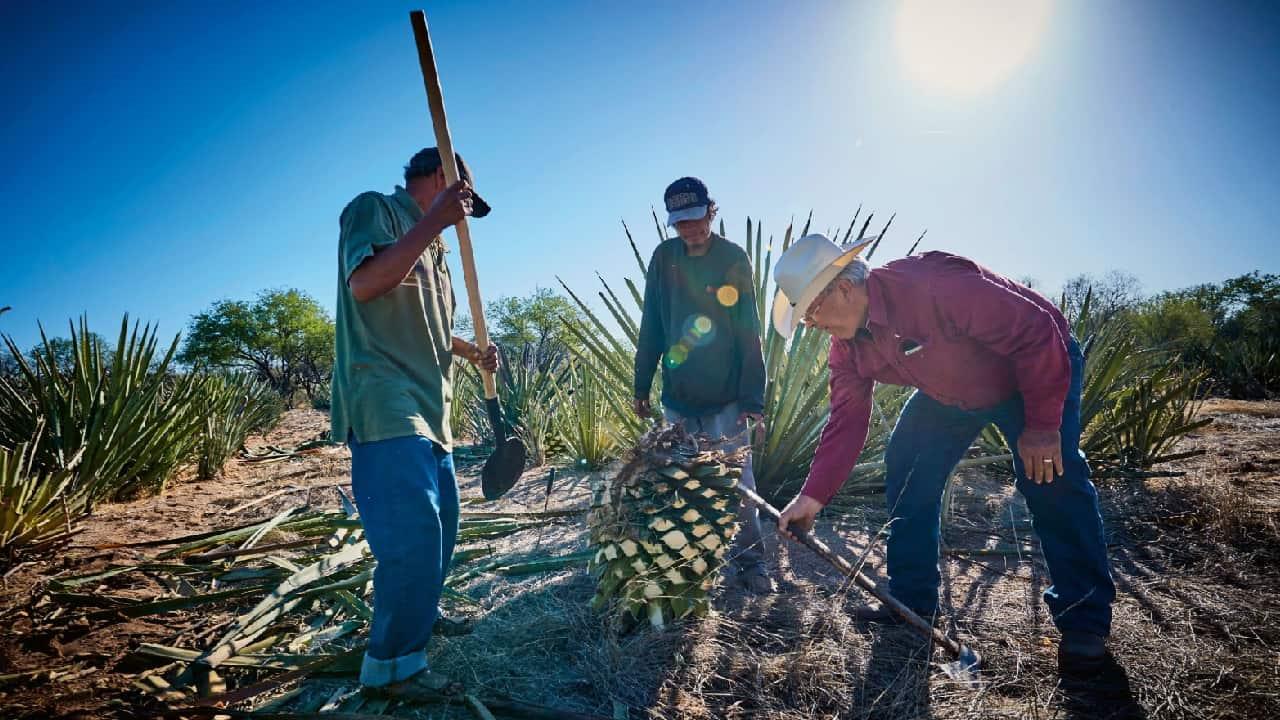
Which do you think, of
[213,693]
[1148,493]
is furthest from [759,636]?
[1148,493]

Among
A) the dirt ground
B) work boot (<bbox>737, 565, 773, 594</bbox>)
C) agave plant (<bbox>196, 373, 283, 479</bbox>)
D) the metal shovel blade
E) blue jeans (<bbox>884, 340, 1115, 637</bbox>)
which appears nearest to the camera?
the dirt ground

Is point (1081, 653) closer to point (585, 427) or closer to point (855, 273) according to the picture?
point (855, 273)

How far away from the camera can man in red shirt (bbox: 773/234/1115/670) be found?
1.65 meters

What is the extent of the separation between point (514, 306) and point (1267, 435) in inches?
1665

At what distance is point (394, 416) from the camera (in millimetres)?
1464

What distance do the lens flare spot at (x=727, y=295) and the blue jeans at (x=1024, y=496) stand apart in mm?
861

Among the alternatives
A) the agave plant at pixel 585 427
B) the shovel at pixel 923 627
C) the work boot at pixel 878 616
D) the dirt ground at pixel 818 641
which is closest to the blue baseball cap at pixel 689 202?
the shovel at pixel 923 627

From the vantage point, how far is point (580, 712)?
1448mm

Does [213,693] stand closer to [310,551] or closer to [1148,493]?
[310,551]

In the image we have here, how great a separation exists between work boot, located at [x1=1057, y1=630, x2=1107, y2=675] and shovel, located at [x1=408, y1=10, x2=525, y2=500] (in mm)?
1819

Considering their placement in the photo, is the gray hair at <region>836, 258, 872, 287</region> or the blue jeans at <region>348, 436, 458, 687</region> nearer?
the blue jeans at <region>348, 436, 458, 687</region>

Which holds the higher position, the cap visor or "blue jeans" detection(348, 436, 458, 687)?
the cap visor

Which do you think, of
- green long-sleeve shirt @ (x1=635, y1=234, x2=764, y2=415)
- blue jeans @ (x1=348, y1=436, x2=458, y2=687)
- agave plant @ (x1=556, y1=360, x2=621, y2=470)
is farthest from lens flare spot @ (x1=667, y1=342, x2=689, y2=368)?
agave plant @ (x1=556, y1=360, x2=621, y2=470)

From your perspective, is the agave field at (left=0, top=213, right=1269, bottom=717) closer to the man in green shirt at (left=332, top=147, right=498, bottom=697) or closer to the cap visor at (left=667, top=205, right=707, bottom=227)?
the man in green shirt at (left=332, top=147, right=498, bottom=697)
